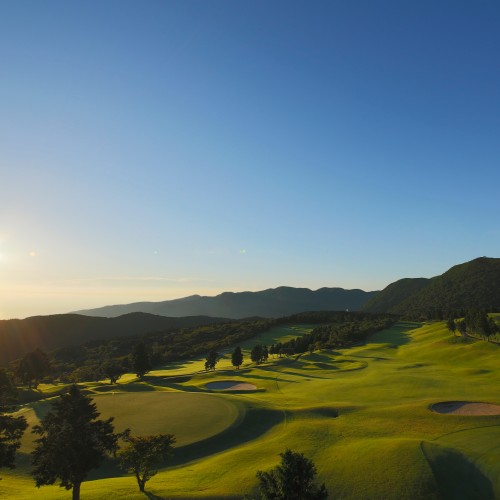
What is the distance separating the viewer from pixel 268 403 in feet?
191

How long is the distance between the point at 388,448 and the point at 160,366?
114 metres

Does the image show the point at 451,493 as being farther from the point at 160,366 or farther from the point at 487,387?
the point at 160,366

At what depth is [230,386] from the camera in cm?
8081

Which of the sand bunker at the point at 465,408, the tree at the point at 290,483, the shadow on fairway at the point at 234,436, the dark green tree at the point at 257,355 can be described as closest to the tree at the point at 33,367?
the dark green tree at the point at 257,355

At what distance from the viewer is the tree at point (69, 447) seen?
2998cm

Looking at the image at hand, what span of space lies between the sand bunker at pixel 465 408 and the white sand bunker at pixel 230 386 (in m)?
34.6

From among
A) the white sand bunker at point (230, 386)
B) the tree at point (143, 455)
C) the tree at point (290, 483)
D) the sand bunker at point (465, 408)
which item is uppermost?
the tree at point (290, 483)

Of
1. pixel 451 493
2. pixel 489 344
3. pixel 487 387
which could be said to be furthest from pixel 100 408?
pixel 489 344

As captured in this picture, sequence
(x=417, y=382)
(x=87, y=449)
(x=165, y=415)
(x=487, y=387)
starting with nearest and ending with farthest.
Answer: (x=87, y=449), (x=165, y=415), (x=487, y=387), (x=417, y=382)

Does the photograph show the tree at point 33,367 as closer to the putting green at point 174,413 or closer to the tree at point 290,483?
the putting green at point 174,413

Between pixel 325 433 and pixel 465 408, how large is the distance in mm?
21569

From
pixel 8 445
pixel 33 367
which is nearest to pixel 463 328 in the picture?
pixel 8 445

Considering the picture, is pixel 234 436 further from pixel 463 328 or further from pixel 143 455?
pixel 463 328

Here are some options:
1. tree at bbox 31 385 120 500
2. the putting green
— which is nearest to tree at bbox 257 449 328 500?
tree at bbox 31 385 120 500
